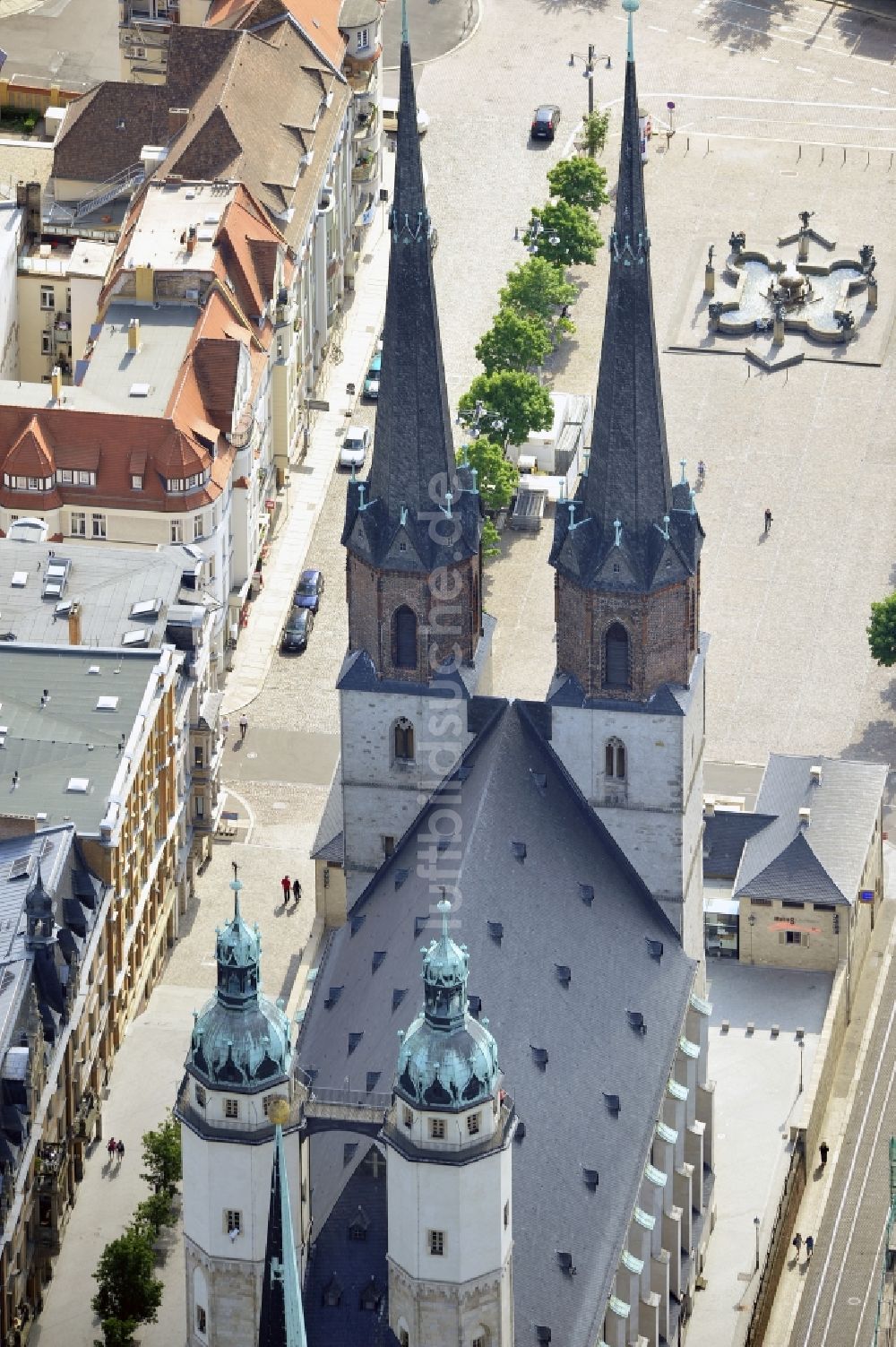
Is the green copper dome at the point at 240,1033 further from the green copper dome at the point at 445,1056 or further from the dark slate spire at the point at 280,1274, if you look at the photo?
the green copper dome at the point at 445,1056

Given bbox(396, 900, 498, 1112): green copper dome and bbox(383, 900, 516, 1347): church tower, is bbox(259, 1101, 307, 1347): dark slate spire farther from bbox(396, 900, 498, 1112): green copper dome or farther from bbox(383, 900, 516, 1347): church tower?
bbox(396, 900, 498, 1112): green copper dome

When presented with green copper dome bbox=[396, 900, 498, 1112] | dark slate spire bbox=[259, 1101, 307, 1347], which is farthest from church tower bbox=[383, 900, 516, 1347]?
dark slate spire bbox=[259, 1101, 307, 1347]

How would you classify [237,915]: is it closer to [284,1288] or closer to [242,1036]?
[242,1036]

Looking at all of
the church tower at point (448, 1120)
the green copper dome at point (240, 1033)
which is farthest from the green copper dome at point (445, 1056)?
the green copper dome at point (240, 1033)

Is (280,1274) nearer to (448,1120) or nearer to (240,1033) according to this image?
(448,1120)

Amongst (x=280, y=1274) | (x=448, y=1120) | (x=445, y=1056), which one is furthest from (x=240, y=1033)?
(x=280, y=1274)

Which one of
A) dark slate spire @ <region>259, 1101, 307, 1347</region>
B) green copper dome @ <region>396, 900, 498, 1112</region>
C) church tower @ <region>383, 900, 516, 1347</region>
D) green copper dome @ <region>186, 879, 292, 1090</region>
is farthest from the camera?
green copper dome @ <region>186, 879, 292, 1090</region>

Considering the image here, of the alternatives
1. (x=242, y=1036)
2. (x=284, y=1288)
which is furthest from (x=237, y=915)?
(x=284, y=1288)
